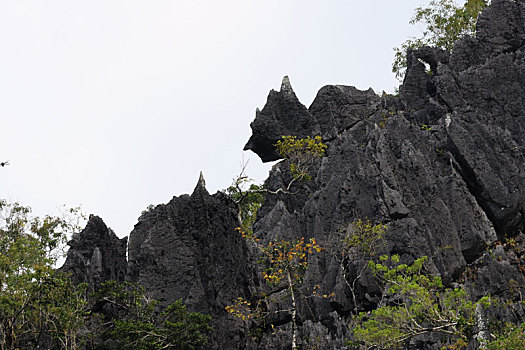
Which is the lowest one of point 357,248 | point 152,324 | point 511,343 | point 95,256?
point 511,343

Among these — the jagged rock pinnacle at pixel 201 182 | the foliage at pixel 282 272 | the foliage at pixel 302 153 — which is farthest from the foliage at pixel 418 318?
the foliage at pixel 302 153

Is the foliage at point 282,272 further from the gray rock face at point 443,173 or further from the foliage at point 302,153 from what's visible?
the foliage at point 302,153

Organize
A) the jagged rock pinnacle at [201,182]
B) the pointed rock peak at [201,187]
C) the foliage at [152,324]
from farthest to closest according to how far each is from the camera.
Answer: the jagged rock pinnacle at [201,182], the pointed rock peak at [201,187], the foliage at [152,324]

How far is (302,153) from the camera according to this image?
3728cm

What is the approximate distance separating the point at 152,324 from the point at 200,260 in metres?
4.34

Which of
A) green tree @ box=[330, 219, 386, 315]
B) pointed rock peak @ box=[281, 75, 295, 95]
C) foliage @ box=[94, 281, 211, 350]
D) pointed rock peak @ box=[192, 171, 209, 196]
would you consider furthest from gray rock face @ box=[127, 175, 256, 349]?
pointed rock peak @ box=[281, 75, 295, 95]

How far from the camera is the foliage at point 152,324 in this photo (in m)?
20.8

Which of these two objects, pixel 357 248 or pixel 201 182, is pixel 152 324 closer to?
pixel 201 182

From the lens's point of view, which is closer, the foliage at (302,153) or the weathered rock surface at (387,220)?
the weathered rock surface at (387,220)

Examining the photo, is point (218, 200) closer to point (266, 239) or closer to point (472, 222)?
point (266, 239)

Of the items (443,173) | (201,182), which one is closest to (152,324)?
(201,182)

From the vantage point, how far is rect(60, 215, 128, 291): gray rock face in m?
28.3

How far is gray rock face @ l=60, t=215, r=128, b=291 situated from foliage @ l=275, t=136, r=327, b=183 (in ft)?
36.8

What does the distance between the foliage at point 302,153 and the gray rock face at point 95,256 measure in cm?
1123
